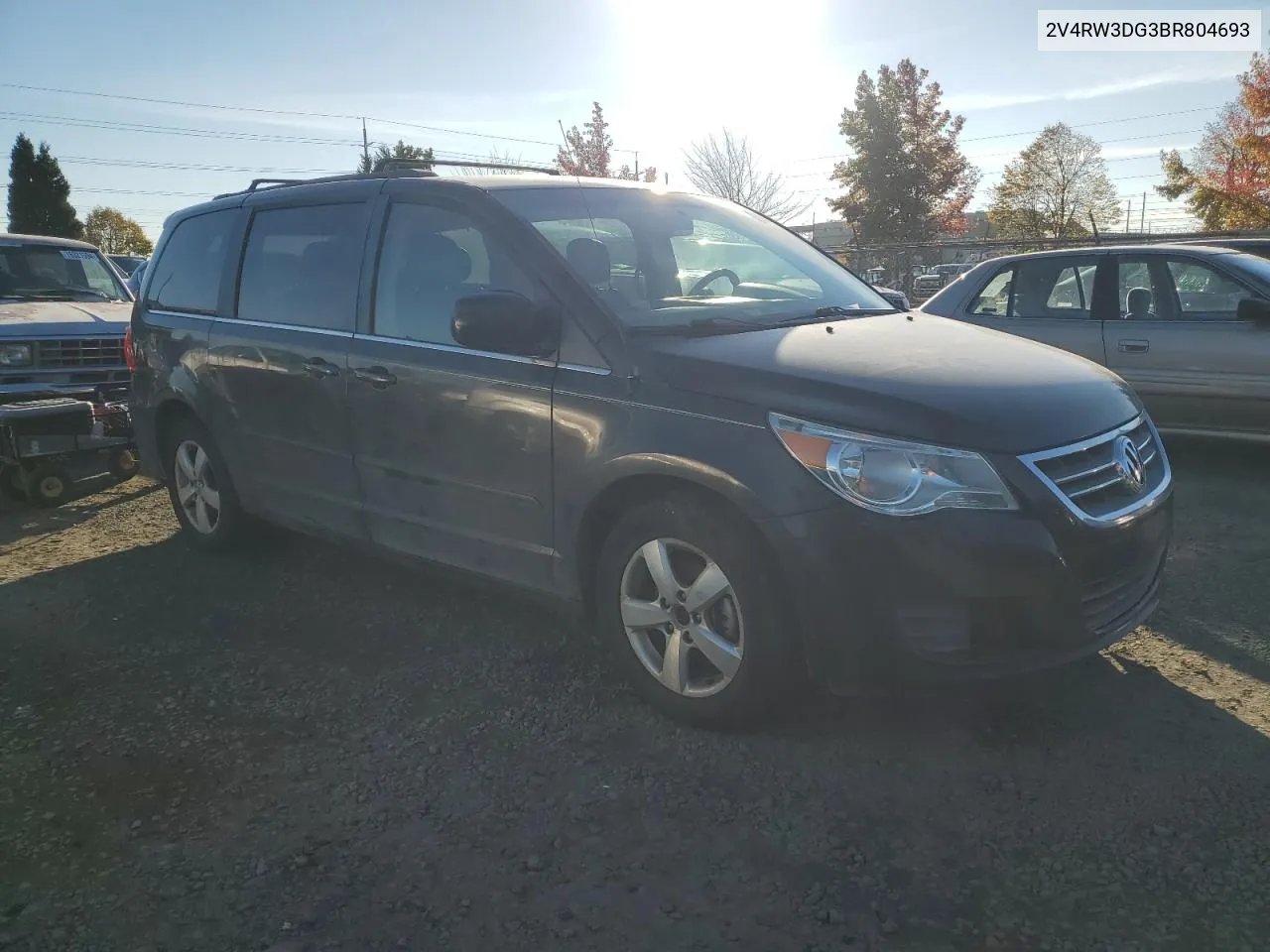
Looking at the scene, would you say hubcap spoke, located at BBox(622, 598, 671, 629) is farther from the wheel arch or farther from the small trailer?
the small trailer

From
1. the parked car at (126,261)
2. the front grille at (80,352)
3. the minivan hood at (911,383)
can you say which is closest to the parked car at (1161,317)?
the minivan hood at (911,383)

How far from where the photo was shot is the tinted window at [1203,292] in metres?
6.94

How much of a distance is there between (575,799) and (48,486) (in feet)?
19.0

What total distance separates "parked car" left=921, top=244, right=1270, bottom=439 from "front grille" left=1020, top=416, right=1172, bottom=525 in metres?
4.01

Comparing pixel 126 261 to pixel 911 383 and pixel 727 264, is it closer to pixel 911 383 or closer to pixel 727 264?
pixel 727 264

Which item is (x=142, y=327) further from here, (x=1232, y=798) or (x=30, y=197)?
(x=30, y=197)

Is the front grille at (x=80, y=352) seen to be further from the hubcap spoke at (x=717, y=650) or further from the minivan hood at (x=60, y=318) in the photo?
the hubcap spoke at (x=717, y=650)

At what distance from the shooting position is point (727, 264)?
4.32 metres

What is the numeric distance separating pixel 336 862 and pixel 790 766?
4.42 ft

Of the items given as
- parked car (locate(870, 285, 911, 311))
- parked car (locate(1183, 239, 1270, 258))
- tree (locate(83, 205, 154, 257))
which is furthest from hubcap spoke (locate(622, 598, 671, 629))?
tree (locate(83, 205, 154, 257))

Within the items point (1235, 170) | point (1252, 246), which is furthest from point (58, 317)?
point (1235, 170)

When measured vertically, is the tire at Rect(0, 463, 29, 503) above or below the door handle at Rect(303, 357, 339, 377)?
below

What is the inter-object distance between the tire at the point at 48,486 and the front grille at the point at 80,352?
143cm

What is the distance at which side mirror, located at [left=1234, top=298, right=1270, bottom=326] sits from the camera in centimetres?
668
